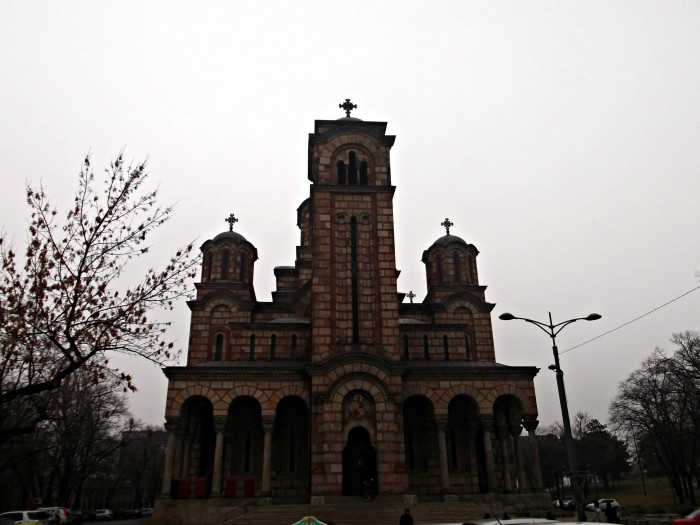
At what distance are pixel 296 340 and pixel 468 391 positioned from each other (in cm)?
903

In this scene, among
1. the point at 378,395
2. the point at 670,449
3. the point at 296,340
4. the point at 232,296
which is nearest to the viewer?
the point at 378,395

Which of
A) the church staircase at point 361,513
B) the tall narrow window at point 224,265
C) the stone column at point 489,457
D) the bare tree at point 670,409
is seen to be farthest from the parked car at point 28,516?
the bare tree at point 670,409

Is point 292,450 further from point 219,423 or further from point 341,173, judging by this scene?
point 341,173

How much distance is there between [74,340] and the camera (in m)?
10.8

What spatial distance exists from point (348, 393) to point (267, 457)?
14.3ft

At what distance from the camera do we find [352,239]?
87.9ft

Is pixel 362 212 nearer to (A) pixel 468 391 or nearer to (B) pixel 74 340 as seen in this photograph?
(A) pixel 468 391

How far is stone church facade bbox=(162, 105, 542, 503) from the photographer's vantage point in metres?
23.1

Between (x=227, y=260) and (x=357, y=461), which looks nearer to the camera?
(x=357, y=461)

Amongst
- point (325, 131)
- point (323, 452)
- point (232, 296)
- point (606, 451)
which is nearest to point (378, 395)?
point (323, 452)

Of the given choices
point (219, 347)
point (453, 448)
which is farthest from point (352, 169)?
point (453, 448)

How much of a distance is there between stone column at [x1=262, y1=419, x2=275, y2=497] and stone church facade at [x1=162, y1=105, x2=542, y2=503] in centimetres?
6

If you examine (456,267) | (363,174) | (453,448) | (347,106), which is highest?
(347,106)

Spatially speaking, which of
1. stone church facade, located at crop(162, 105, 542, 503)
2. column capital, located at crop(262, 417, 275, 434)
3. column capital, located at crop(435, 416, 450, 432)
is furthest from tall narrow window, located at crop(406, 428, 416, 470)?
column capital, located at crop(262, 417, 275, 434)
